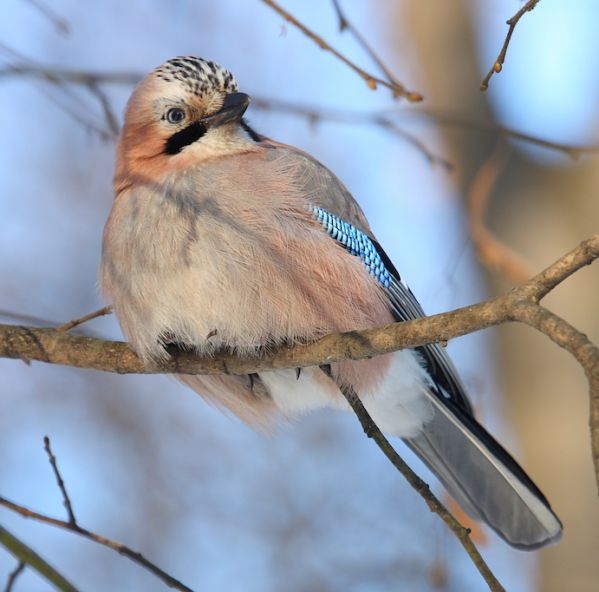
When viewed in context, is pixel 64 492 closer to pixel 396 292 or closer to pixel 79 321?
pixel 79 321

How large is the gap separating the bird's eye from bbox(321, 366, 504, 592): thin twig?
4.30ft

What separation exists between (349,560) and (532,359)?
1.88 meters

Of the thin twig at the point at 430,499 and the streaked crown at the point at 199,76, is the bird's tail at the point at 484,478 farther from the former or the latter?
the streaked crown at the point at 199,76

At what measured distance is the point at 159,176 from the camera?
140 inches

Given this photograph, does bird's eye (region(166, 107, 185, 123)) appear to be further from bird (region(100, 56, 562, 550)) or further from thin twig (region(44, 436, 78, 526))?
thin twig (region(44, 436, 78, 526))

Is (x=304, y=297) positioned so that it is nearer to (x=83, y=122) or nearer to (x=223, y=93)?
(x=223, y=93)

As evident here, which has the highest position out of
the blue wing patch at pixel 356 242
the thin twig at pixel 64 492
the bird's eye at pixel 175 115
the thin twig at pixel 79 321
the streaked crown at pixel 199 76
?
the streaked crown at pixel 199 76

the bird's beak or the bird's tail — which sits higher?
the bird's beak

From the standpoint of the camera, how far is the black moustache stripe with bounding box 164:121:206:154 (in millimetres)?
→ 3617

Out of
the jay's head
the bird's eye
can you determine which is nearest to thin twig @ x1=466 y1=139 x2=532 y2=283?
the jay's head

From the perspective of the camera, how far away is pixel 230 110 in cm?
357

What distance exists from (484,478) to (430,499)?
1.33m

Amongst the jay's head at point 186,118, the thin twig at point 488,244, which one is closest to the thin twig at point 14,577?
the jay's head at point 186,118

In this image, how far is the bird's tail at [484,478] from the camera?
3.63m
